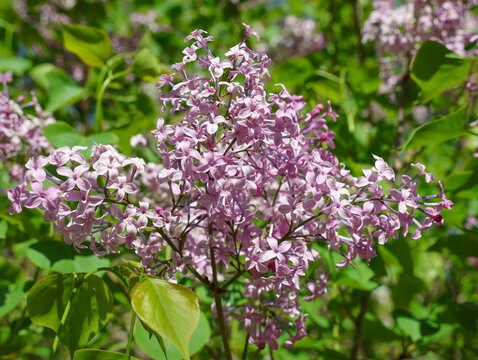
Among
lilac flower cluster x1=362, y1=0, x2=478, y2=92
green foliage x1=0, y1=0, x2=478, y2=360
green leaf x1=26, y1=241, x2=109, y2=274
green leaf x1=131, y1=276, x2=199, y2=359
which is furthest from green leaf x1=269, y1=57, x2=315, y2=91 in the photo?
green leaf x1=131, y1=276, x2=199, y2=359

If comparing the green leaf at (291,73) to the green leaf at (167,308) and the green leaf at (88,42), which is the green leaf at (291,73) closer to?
the green leaf at (88,42)

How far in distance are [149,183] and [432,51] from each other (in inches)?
27.2

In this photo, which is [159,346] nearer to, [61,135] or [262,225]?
[262,225]

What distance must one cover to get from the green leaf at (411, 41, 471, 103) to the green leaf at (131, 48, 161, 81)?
60 cm

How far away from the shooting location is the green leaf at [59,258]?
2.61 ft

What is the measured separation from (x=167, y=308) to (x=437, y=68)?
2.58 feet

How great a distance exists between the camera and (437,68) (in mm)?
960

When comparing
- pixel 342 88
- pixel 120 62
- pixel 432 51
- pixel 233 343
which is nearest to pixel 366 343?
pixel 233 343

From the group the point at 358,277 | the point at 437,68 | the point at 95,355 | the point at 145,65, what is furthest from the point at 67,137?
the point at 437,68

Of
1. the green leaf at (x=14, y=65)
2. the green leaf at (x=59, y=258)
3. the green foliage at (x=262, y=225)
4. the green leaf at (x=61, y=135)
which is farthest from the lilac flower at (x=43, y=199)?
the green leaf at (x=14, y=65)

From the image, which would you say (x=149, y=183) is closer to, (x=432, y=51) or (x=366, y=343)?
(x=432, y=51)

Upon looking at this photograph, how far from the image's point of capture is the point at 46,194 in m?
0.55

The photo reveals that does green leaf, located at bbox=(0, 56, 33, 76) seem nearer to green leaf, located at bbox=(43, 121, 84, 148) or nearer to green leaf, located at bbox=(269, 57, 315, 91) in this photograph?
green leaf, located at bbox=(43, 121, 84, 148)

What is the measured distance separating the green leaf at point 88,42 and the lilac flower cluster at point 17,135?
0.17 m
